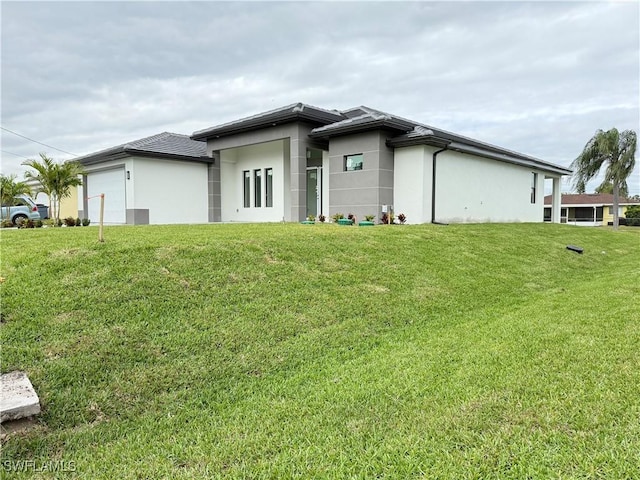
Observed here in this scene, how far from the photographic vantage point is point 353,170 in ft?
47.3

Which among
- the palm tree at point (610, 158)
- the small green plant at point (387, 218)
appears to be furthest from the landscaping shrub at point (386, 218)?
the palm tree at point (610, 158)

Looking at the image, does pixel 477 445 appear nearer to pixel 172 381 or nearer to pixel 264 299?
pixel 172 381

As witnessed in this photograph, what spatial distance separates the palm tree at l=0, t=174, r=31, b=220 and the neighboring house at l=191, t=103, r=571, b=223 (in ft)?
29.1

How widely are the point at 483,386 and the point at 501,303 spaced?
3.64m

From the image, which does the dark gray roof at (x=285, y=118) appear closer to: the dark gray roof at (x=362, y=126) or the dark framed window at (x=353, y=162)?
the dark gray roof at (x=362, y=126)

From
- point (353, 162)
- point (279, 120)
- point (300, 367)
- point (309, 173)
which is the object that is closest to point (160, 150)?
point (279, 120)

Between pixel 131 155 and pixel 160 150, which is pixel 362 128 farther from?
pixel 131 155

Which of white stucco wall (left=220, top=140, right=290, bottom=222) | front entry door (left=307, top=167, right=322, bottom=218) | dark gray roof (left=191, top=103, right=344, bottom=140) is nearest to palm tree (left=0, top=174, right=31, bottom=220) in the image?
white stucco wall (left=220, top=140, right=290, bottom=222)

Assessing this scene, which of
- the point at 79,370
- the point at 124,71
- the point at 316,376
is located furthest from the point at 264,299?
the point at 124,71

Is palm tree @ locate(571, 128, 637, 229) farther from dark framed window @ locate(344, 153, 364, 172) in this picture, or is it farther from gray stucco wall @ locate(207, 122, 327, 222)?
gray stucco wall @ locate(207, 122, 327, 222)

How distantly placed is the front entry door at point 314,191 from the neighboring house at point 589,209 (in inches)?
1367

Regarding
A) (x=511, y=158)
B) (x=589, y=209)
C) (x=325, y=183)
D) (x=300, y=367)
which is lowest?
(x=300, y=367)

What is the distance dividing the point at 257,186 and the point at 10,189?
12.8m

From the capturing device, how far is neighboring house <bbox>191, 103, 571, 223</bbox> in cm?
1373
